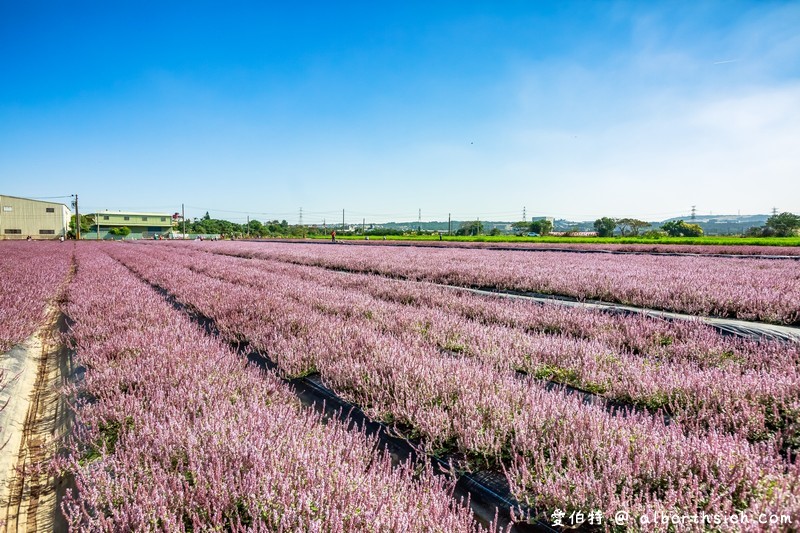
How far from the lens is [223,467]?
1.76 metres

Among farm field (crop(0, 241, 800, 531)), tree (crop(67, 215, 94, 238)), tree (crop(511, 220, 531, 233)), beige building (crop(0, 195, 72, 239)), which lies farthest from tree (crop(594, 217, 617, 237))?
tree (crop(67, 215, 94, 238))

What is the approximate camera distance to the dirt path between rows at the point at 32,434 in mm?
1930

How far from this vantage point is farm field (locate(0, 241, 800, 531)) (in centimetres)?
151

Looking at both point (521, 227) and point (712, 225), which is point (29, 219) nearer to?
point (521, 227)

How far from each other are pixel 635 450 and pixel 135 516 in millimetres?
2150

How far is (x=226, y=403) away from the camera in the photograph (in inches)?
92.9

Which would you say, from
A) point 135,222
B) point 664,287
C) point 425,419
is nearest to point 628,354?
point 425,419

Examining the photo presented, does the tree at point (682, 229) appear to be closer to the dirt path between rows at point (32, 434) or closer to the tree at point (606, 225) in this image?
the tree at point (606, 225)

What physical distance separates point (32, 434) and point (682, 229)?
199 ft

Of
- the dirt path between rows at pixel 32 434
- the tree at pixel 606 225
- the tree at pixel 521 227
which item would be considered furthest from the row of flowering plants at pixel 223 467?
the tree at pixel 521 227

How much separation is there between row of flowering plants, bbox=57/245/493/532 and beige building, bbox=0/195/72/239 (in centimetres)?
7474

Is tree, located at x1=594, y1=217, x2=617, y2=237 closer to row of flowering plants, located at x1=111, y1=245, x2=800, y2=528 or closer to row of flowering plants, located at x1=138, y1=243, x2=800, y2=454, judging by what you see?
row of flowering plants, located at x1=138, y1=243, x2=800, y2=454

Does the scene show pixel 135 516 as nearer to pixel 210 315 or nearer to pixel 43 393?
pixel 43 393

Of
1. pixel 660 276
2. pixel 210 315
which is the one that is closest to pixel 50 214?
pixel 210 315
